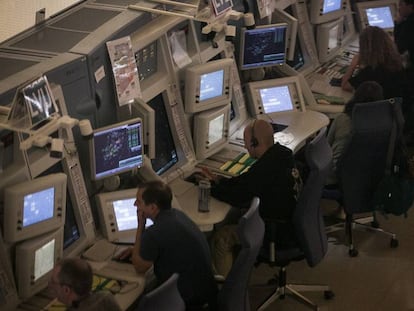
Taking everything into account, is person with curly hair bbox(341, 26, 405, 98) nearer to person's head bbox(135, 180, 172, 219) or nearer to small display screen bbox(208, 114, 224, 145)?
→ small display screen bbox(208, 114, 224, 145)

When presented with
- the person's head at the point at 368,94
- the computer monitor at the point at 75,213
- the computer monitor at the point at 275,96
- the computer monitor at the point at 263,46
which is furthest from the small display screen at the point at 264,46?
the computer monitor at the point at 75,213

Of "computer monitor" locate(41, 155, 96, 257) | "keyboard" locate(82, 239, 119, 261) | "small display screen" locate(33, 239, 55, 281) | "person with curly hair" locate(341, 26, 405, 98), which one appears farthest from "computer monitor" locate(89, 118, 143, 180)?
"person with curly hair" locate(341, 26, 405, 98)

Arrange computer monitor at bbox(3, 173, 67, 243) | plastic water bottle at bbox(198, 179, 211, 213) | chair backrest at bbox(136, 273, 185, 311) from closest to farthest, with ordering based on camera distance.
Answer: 1. chair backrest at bbox(136, 273, 185, 311)
2. computer monitor at bbox(3, 173, 67, 243)
3. plastic water bottle at bbox(198, 179, 211, 213)

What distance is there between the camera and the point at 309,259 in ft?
16.1

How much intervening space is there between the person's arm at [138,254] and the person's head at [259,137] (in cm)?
104

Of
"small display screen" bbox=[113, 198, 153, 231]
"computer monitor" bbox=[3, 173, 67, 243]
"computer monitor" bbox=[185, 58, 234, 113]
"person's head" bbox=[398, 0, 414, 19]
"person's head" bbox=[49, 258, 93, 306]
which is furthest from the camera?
"person's head" bbox=[398, 0, 414, 19]

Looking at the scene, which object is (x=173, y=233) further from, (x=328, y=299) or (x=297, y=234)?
(x=328, y=299)

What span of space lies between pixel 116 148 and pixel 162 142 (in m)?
0.75

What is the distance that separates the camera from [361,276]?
18.5 ft

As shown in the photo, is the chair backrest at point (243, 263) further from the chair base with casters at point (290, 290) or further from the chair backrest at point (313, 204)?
the chair base with casters at point (290, 290)

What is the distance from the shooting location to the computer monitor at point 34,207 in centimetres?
388

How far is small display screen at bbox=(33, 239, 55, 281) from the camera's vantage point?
158 inches

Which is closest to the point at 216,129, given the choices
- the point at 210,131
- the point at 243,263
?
the point at 210,131

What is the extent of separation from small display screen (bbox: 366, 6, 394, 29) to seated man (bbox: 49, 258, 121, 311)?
196 inches
